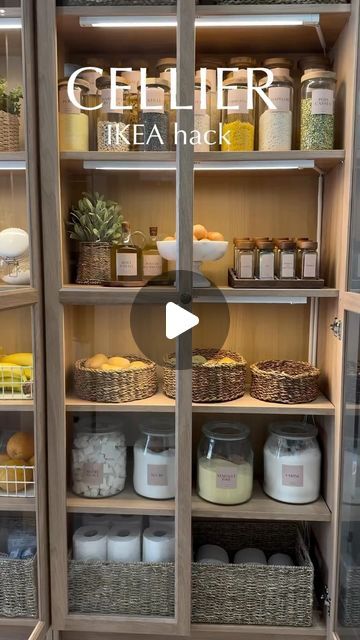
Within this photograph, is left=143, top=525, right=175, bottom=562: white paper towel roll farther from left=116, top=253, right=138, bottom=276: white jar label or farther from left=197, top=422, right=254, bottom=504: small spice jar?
left=116, top=253, right=138, bottom=276: white jar label

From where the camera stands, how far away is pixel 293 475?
178 centimetres

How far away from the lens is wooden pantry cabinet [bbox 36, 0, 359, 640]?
1608 mm

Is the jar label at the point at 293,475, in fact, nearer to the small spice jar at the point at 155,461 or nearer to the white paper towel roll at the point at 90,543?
the small spice jar at the point at 155,461

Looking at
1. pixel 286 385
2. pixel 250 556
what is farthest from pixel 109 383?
pixel 250 556

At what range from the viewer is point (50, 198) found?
164cm

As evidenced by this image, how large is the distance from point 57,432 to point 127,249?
2.08 ft

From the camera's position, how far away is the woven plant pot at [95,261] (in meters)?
A: 1.73

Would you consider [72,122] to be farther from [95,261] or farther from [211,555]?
[211,555]

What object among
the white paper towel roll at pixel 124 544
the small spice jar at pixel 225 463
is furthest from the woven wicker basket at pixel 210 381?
the white paper towel roll at pixel 124 544

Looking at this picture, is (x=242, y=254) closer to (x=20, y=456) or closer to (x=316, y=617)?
(x=20, y=456)

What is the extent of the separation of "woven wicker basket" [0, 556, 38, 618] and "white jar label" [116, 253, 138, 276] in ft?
3.14

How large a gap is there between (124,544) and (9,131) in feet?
4.49

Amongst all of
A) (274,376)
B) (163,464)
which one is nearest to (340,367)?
(274,376)

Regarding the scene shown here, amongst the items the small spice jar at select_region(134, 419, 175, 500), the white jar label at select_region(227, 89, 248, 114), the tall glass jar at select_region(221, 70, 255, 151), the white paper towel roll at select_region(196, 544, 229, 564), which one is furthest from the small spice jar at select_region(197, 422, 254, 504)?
the white jar label at select_region(227, 89, 248, 114)
